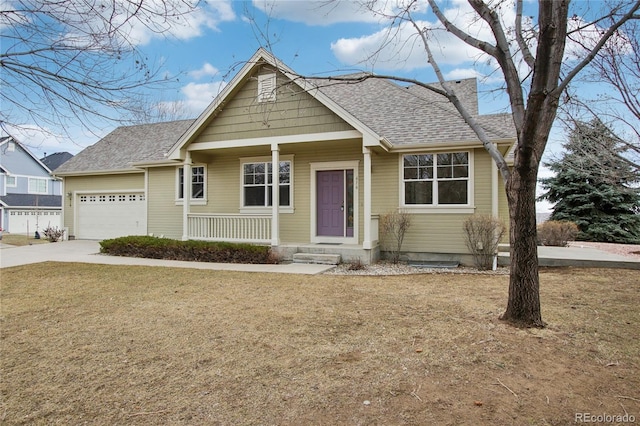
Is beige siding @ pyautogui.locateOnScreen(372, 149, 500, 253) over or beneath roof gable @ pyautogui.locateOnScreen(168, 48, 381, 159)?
beneath

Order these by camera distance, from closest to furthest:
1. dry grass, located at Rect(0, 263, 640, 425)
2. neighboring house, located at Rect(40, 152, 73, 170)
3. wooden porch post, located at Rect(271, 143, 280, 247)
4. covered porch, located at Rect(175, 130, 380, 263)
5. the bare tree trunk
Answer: dry grass, located at Rect(0, 263, 640, 425) < the bare tree trunk < wooden porch post, located at Rect(271, 143, 280, 247) < covered porch, located at Rect(175, 130, 380, 263) < neighboring house, located at Rect(40, 152, 73, 170)

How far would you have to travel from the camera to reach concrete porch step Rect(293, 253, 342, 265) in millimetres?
10195

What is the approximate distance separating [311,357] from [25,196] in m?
34.5

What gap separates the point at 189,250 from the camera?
11.2 meters

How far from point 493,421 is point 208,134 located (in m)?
11.0

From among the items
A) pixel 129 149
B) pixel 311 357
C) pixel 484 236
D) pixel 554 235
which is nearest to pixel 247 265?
pixel 484 236

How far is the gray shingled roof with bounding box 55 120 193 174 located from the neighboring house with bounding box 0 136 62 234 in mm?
12320

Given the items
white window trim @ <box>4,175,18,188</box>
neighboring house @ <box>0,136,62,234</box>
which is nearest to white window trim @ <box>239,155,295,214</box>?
neighboring house @ <box>0,136,62,234</box>

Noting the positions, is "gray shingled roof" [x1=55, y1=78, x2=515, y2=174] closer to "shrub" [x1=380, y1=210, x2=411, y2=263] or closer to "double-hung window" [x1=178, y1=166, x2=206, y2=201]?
"double-hung window" [x1=178, y1=166, x2=206, y2=201]

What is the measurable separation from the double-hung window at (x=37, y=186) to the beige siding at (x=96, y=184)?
1814 cm

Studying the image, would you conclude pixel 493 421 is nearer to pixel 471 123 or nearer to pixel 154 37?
pixel 471 123

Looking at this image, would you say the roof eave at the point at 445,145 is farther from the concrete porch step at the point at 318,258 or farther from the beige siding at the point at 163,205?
the beige siding at the point at 163,205

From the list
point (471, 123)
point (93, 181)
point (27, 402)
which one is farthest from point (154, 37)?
point (93, 181)

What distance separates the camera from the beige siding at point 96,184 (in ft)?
51.7
